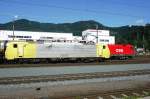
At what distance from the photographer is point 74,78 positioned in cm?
2241

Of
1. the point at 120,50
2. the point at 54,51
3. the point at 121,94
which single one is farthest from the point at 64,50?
the point at 121,94

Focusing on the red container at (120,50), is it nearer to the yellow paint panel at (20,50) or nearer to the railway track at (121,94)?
the yellow paint panel at (20,50)

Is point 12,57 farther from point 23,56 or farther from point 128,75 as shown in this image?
point 128,75

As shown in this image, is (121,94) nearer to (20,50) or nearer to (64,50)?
(20,50)

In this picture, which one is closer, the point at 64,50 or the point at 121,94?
the point at 121,94

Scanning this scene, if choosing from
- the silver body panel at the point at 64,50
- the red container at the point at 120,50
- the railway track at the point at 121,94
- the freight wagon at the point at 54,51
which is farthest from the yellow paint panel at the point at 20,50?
the railway track at the point at 121,94

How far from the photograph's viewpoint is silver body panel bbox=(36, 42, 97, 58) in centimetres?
4019

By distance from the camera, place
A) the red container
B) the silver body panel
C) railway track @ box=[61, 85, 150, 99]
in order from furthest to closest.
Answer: the red container, the silver body panel, railway track @ box=[61, 85, 150, 99]

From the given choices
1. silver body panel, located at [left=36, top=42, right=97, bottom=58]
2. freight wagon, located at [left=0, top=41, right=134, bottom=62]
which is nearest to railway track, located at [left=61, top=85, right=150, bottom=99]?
freight wagon, located at [left=0, top=41, right=134, bottom=62]

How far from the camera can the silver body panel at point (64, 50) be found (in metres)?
40.2

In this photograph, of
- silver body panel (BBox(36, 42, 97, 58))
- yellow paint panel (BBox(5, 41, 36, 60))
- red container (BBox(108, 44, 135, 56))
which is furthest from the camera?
red container (BBox(108, 44, 135, 56))

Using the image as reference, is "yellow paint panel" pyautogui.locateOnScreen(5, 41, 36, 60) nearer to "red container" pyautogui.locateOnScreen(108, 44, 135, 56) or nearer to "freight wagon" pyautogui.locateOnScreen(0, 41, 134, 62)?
"freight wagon" pyautogui.locateOnScreen(0, 41, 134, 62)

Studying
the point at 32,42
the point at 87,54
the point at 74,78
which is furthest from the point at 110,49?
the point at 74,78

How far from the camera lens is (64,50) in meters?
42.2
